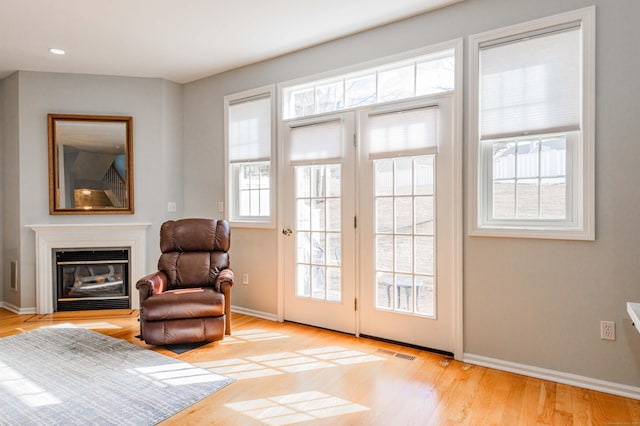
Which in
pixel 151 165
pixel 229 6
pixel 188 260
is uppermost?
pixel 229 6

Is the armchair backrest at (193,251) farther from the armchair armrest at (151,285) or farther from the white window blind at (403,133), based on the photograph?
the white window blind at (403,133)

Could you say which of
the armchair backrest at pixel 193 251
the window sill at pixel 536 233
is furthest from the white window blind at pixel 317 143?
the window sill at pixel 536 233

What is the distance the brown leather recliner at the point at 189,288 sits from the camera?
10.2 feet

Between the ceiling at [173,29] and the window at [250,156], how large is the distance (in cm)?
44

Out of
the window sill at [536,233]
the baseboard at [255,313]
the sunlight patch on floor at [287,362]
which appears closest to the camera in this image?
the window sill at [536,233]

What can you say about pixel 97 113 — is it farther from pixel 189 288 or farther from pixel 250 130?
pixel 189 288

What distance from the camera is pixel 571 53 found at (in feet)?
8.21

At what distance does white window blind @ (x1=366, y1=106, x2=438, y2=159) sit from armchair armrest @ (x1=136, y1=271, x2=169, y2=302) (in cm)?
217

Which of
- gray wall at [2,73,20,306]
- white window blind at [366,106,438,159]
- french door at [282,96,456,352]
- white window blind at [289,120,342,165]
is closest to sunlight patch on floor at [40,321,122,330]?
gray wall at [2,73,20,306]

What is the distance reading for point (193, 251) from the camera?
378cm

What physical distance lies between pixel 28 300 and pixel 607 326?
17.9 ft

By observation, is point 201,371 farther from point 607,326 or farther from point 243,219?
point 607,326

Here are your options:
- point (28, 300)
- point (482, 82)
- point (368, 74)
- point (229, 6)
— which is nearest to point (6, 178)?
point (28, 300)

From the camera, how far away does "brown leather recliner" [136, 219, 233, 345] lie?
10.2 ft
